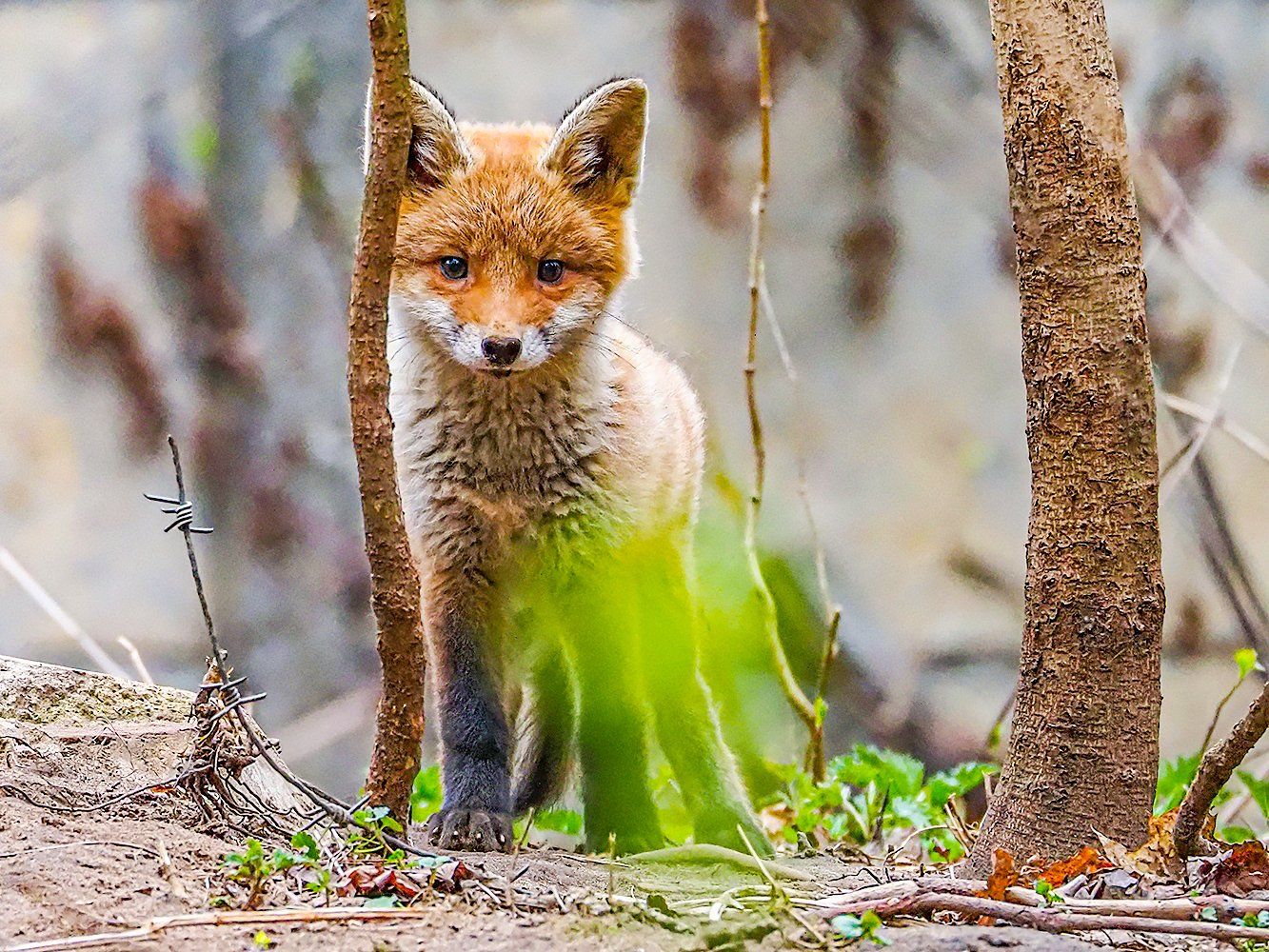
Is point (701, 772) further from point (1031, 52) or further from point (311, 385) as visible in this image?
point (311, 385)

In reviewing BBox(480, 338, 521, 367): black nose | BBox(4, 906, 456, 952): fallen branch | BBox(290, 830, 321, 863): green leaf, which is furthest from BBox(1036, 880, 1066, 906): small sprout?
BBox(480, 338, 521, 367): black nose

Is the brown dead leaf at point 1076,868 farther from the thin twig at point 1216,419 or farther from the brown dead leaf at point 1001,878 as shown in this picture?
the thin twig at point 1216,419

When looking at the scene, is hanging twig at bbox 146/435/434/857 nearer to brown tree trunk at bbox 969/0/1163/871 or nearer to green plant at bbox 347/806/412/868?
green plant at bbox 347/806/412/868

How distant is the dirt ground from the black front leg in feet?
0.78

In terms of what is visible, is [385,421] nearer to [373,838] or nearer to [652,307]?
[373,838]

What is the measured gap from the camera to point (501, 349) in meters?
2.81

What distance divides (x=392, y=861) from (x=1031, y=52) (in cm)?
180

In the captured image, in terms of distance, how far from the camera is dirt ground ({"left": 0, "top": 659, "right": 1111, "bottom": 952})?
1.67 m

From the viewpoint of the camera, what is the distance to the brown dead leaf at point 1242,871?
213cm

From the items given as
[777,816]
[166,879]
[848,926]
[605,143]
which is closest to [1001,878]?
[848,926]

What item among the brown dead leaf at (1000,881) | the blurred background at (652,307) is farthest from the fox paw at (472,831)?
the blurred background at (652,307)

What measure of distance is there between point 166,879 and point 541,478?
1.39 m

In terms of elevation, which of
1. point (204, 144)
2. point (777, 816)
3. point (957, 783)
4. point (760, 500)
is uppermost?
point (204, 144)

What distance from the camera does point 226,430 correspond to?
5.82 meters
